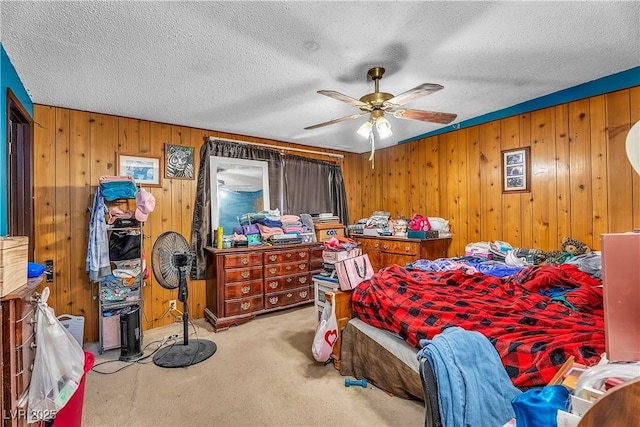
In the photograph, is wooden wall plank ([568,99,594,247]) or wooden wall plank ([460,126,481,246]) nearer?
wooden wall plank ([568,99,594,247])

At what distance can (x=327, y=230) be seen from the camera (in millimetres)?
4453

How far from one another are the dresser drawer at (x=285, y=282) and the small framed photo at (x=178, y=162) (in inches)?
63.4

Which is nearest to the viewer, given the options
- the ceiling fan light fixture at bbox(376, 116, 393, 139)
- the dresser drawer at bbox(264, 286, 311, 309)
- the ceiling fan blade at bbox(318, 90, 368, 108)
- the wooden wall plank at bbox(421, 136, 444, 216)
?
the ceiling fan blade at bbox(318, 90, 368, 108)

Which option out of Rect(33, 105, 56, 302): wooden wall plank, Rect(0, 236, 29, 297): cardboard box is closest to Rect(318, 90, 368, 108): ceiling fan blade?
Rect(0, 236, 29, 297): cardboard box

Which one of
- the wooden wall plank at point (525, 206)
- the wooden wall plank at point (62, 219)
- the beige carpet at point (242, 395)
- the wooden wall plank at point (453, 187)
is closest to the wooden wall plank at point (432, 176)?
the wooden wall plank at point (453, 187)

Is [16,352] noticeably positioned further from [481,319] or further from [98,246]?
[481,319]

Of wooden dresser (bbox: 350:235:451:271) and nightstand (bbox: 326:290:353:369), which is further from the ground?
wooden dresser (bbox: 350:235:451:271)

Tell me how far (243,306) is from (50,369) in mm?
2085

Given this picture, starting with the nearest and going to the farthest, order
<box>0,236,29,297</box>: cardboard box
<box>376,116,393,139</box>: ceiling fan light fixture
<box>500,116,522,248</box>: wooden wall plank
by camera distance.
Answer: <box>0,236,29,297</box>: cardboard box
<box>376,116,393,139</box>: ceiling fan light fixture
<box>500,116,522,248</box>: wooden wall plank

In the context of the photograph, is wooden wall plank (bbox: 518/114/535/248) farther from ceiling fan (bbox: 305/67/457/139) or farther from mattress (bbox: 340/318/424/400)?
mattress (bbox: 340/318/424/400)

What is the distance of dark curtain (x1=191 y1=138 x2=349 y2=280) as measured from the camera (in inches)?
143

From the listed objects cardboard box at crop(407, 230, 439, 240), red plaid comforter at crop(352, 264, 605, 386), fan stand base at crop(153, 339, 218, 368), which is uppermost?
cardboard box at crop(407, 230, 439, 240)

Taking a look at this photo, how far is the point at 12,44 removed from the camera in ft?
6.04

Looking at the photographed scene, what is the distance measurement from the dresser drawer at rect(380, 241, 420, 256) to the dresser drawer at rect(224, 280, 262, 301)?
5.69ft
